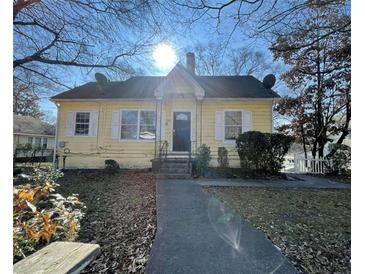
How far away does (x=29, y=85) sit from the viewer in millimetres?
5355

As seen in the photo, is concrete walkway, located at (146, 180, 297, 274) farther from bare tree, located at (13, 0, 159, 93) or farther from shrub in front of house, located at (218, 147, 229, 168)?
shrub in front of house, located at (218, 147, 229, 168)

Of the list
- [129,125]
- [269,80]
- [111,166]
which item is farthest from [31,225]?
[269,80]

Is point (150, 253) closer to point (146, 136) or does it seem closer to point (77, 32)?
point (77, 32)

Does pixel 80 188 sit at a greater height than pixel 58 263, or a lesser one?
lesser

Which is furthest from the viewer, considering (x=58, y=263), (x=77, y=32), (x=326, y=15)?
(x=77, y=32)

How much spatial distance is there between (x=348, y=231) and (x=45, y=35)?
630cm

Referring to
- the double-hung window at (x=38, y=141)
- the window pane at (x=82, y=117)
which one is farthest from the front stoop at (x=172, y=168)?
the double-hung window at (x=38, y=141)

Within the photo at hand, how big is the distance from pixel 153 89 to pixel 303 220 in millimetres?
9049

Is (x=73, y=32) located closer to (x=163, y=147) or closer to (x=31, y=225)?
(x=31, y=225)

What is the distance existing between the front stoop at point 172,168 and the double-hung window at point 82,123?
4.26 metres

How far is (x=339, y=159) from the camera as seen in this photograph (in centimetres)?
959

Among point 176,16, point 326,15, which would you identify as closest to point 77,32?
point 176,16

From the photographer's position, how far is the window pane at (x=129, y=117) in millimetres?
10195

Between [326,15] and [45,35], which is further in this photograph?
[45,35]
